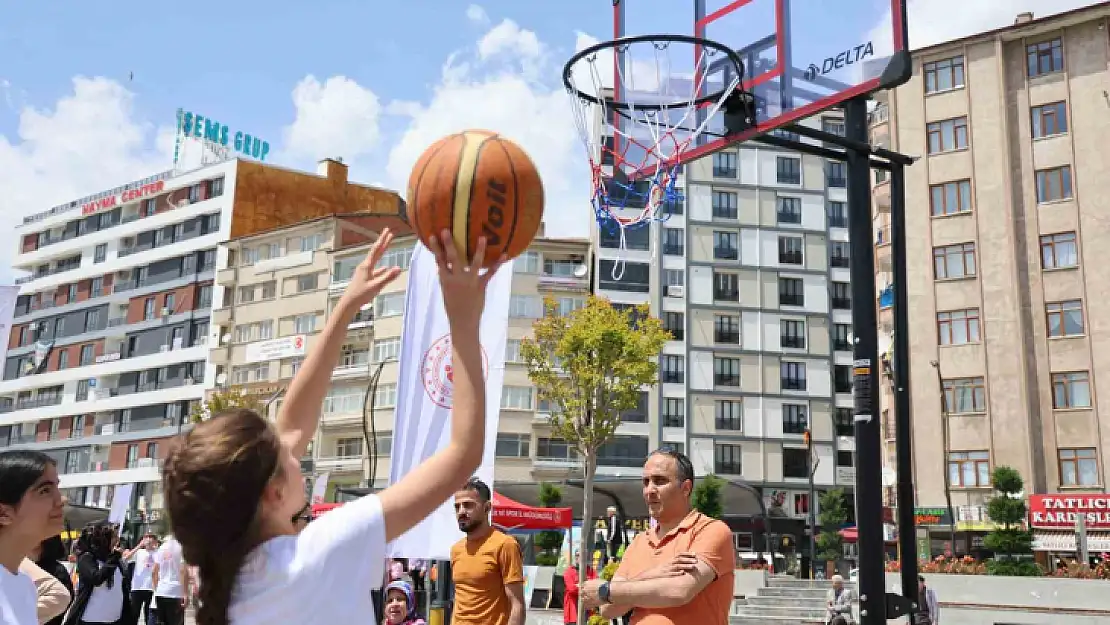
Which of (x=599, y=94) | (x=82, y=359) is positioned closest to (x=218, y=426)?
(x=599, y=94)

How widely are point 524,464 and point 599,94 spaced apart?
46200 mm

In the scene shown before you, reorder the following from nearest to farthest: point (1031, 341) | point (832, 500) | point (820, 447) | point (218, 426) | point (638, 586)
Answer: point (218, 426) < point (638, 586) < point (1031, 341) < point (832, 500) < point (820, 447)

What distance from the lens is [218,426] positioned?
2268 millimetres

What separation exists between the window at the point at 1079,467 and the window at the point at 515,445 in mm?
26080

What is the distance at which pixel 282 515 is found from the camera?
7.64ft

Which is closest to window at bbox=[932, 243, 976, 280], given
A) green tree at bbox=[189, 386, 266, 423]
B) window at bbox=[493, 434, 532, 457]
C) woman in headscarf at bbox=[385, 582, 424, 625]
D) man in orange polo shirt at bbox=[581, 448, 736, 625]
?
window at bbox=[493, 434, 532, 457]

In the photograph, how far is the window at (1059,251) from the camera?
41906 millimetres

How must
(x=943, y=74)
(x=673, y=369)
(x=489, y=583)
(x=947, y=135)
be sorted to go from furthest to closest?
(x=673, y=369), (x=943, y=74), (x=947, y=135), (x=489, y=583)

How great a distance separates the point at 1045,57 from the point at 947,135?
490cm

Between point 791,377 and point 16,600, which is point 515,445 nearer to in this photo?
point 791,377

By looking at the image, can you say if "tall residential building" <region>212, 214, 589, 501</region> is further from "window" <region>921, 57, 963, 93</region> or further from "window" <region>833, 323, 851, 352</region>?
"window" <region>921, 57, 963, 93</region>

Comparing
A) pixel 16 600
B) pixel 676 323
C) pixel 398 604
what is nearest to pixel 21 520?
pixel 16 600

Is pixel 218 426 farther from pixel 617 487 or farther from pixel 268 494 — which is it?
pixel 617 487

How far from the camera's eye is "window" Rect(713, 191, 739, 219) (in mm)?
63562
